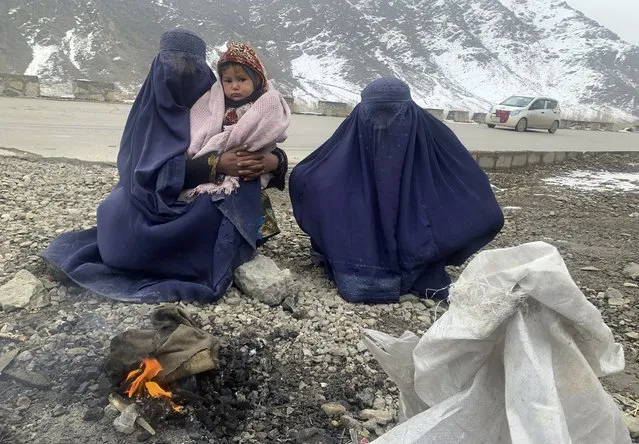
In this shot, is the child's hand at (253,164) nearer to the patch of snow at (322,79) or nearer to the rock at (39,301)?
the rock at (39,301)

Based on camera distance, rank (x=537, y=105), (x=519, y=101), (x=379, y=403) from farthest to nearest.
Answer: (x=519, y=101) < (x=537, y=105) < (x=379, y=403)

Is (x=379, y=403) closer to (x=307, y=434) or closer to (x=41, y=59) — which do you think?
(x=307, y=434)

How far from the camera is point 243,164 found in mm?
2869

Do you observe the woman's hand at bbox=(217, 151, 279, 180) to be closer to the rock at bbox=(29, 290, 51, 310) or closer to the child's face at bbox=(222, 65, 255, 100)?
the child's face at bbox=(222, 65, 255, 100)

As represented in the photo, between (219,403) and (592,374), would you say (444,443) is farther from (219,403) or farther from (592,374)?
(219,403)

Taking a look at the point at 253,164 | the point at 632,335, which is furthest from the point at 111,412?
the point at 632,335

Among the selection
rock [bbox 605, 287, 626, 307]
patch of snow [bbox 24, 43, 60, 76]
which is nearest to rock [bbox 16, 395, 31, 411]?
rock [bbox 605, 287, 626, 307]

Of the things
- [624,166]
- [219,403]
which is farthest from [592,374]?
[624,166]

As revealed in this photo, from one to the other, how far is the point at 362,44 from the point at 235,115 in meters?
86.9

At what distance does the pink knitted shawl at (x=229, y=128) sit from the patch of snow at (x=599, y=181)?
5.93m

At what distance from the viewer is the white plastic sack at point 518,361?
4.12 ft

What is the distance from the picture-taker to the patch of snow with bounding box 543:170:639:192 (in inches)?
309

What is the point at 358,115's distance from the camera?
10.5 feet

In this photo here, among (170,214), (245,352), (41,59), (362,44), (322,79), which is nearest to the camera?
(245,352)
